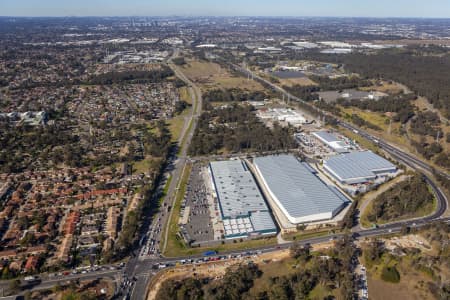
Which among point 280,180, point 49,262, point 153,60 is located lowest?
point 49,262

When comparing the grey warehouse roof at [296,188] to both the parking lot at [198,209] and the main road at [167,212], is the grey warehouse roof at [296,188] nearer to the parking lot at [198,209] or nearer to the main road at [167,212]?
the parking lot at [198,209]

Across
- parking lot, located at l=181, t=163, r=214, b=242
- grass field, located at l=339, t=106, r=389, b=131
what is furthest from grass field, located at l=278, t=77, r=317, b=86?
parking lot, located at l=181, t=163, r=214, b=242

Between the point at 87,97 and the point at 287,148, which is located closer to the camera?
the point at 287,148

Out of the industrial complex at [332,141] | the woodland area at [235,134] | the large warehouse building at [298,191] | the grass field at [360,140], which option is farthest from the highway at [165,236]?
the industrial complex at [332,141]

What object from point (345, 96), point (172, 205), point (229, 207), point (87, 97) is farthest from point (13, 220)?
point (345, 96)

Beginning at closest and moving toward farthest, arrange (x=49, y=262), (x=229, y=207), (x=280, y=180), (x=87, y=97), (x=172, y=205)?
(x=49, y=262)
(x=229, y=207)
(x=172, y=205)
(x=280, y=180)
(x=87, y=97)

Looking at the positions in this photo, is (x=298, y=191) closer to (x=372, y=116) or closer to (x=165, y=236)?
(x=165, y=236)

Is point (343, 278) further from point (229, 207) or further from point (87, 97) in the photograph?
point (87, 97)
